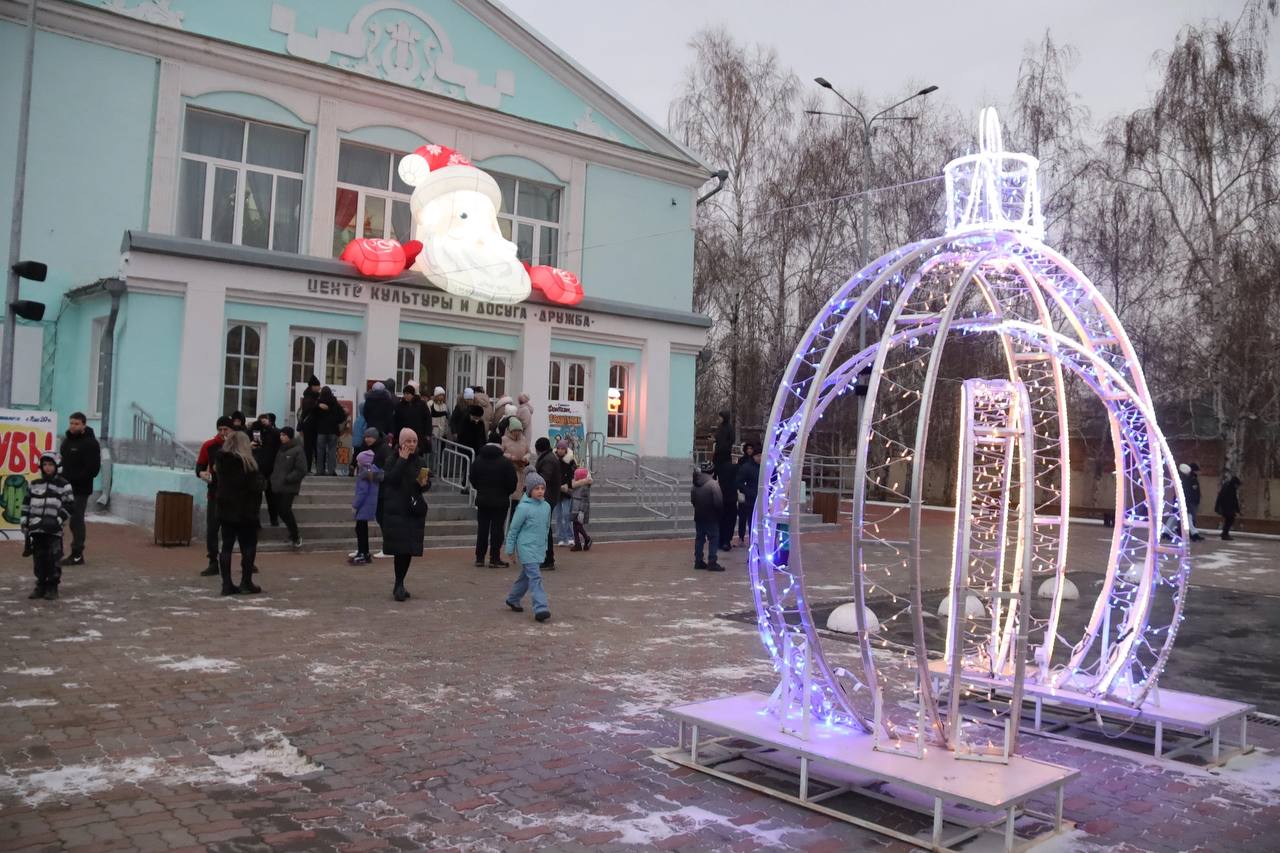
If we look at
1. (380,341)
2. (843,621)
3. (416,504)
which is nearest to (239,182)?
→ (380,341)

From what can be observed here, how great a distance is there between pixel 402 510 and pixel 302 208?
11.0 meters

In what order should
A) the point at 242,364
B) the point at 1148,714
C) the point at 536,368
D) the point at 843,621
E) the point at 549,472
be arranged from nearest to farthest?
the point at 1148,714 < the point at 843,621 < the point at 549,472 < the point at 242,364 < the point at 536,368

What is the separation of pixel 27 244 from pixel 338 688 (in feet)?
45.8

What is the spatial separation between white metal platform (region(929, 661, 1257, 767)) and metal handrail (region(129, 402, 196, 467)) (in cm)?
1297

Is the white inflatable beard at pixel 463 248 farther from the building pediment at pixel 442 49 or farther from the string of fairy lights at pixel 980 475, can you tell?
the string of fairy lights at pixel 980 475

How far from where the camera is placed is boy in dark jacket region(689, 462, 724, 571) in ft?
46.4

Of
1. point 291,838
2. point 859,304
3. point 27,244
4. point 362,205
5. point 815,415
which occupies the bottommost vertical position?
point 291,838

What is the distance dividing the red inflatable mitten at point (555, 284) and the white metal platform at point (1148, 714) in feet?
49.6

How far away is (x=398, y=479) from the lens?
10391 mm

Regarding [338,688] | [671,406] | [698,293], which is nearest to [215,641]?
[338,688]

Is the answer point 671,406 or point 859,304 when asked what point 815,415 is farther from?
point 671,406

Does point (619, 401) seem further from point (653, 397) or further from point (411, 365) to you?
point (411, 365)

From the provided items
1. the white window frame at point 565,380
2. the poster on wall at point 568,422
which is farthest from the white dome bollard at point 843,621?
the white window frame at point 565,380

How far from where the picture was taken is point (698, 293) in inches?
1374
